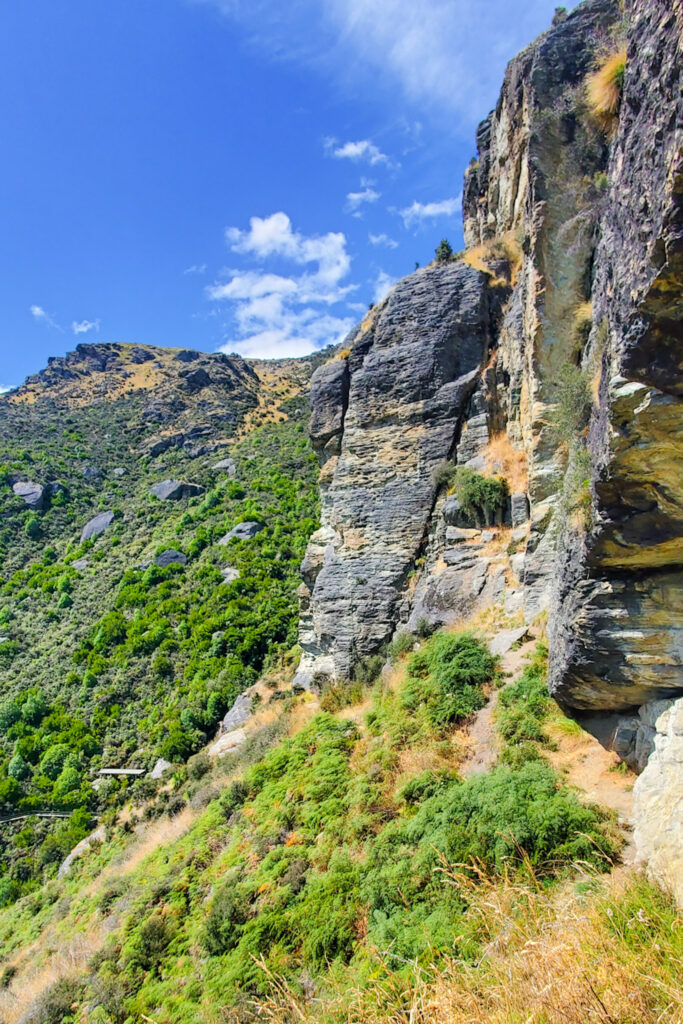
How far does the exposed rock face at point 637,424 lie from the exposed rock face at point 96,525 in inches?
1592

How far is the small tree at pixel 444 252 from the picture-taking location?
16469 mm

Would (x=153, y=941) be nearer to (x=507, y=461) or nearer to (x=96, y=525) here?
(x=507, y=461)

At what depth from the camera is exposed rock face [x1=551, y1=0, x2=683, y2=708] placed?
10.6ft

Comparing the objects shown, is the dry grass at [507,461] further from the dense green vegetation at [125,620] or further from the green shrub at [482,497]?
the dense green vegetation at [125,620]

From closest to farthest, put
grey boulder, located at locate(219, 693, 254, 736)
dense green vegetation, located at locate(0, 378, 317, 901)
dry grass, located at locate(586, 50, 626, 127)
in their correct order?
dry grass, located at locate(586, 50, 626, 127) → grey boulder, located at locate(219, 693, 254, 736) → dense green vegetation, located at locate(0, 378, 317, 901)

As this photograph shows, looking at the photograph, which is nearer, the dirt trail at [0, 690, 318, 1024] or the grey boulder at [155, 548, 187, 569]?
the dirt trail at [0, 690, 318, 1024]

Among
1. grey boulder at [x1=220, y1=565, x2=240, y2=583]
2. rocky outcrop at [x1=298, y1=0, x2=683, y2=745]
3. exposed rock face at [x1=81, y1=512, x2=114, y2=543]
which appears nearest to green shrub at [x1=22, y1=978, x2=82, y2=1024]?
rocky outcrop at [x1=298, y1=0, x2=683, y2=745]

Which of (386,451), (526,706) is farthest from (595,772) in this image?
(386,451)

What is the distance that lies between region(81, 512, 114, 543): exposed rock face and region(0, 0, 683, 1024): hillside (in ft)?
51.2

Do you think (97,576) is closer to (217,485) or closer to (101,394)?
(217,485)

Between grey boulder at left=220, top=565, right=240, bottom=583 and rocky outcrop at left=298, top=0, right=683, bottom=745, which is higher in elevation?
rocky outcrop at left=298, top=0, right=683, bottom=745

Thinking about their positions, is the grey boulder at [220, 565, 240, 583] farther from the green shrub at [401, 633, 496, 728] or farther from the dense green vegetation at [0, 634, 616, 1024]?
the green shrub at [401, 633, 496, 728]

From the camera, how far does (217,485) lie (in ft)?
139

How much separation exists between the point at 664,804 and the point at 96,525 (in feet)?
142
